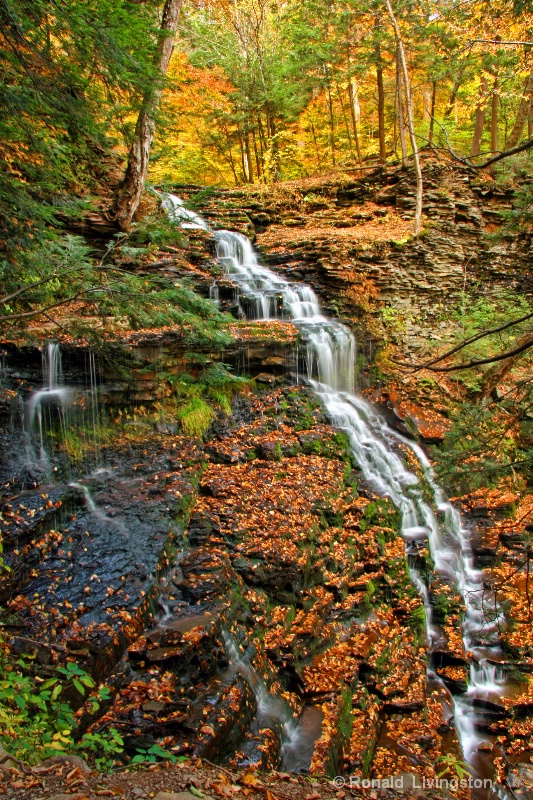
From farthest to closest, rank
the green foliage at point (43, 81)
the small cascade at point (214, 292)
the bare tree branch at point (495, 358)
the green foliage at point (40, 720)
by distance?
the small cascade at point (214, 292), the green foliage at point (43, 81), the green foliage at point (40, 720), the bare tree branch at point (495, 358)

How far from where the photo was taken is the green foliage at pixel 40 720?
9.62ft

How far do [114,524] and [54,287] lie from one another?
4.40 meters

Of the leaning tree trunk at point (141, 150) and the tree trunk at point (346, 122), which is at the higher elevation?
the tree trunk at point (346, 122)

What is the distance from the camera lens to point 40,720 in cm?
344

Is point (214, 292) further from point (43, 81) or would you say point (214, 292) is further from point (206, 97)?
point (206, 97)

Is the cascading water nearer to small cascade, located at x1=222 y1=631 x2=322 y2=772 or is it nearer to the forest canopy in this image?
small cascade, located at x1=222 y1=631 x2=322 y2=772

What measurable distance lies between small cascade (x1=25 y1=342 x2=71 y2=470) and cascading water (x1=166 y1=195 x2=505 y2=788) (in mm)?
5140

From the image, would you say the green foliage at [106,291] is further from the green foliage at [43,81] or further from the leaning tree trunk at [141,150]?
the leaning tree trunk at [141,150]

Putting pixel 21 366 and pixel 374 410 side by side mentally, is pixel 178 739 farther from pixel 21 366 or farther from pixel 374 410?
pixel 374 410

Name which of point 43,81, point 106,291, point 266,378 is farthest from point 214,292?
point 106,291

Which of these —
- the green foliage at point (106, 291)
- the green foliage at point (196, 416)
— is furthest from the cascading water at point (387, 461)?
the green foliage at point (106, 291)

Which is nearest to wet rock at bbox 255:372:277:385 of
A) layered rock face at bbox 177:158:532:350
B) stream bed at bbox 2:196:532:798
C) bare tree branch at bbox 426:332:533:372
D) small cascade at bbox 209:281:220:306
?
stream bed at bbox 2:196:532:798

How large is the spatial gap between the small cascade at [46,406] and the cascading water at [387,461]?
514 centimetres

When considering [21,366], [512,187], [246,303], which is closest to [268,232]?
[246,303]
